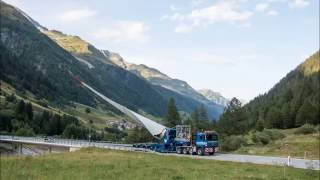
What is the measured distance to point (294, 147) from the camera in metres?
72.9

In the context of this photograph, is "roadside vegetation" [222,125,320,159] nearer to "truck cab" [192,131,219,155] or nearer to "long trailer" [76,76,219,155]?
"truck cab" [192,131,219,155]

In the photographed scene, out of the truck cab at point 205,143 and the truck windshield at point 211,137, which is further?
the truck windshield at point 211,137

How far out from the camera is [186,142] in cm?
7088

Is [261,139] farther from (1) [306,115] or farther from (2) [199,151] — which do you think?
(1) [306,115]

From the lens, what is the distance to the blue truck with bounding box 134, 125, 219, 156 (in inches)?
2643

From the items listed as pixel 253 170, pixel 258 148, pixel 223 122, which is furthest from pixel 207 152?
pixel 223 122

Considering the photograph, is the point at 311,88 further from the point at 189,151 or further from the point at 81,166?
the point at 81,166

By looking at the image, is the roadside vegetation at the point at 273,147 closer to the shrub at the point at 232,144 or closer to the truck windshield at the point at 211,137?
the shrub at the point at 232,144

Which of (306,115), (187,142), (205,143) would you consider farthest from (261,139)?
(306,115)

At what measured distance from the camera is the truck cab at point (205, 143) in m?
66.6

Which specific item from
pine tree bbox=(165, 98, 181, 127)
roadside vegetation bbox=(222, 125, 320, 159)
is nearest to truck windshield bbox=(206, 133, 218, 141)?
roadside vegetation bbox=(222, 125, 320, 159)

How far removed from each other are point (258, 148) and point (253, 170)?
38.0 meters

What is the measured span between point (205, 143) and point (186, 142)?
4755 mm

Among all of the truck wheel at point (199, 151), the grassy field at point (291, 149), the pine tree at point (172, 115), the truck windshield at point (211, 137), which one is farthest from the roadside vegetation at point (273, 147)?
the pine tree at point (172, 115)
